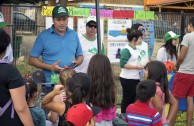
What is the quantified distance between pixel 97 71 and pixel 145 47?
8.61 ft

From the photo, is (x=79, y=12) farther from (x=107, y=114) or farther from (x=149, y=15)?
(x=107, y=114)

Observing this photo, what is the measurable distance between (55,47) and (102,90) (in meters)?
1.15

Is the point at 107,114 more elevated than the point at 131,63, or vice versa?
the point at 131,63

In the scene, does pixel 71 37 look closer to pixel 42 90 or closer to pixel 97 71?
pixel 42 90

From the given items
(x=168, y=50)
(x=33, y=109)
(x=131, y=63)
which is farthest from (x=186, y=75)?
(x=33, y=109)

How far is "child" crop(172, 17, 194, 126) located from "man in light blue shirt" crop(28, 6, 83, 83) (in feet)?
7.01

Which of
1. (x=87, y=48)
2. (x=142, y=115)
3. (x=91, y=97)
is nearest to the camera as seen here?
(x=142, y=115)

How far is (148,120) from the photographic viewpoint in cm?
386

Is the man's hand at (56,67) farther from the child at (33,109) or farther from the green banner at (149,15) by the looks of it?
the green banner at (149,15)

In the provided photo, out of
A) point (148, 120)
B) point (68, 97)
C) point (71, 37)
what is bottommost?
point (148, 120)

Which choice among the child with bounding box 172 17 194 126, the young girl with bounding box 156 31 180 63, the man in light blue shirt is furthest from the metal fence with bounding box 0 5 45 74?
the child with bounding box 172 17 194 126

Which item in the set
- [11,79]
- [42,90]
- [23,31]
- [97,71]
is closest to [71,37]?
[42,90]

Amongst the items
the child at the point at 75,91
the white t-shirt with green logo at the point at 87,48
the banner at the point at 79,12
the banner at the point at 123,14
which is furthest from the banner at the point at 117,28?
the child at the point at 75,91

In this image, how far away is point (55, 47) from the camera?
16.1 feet
